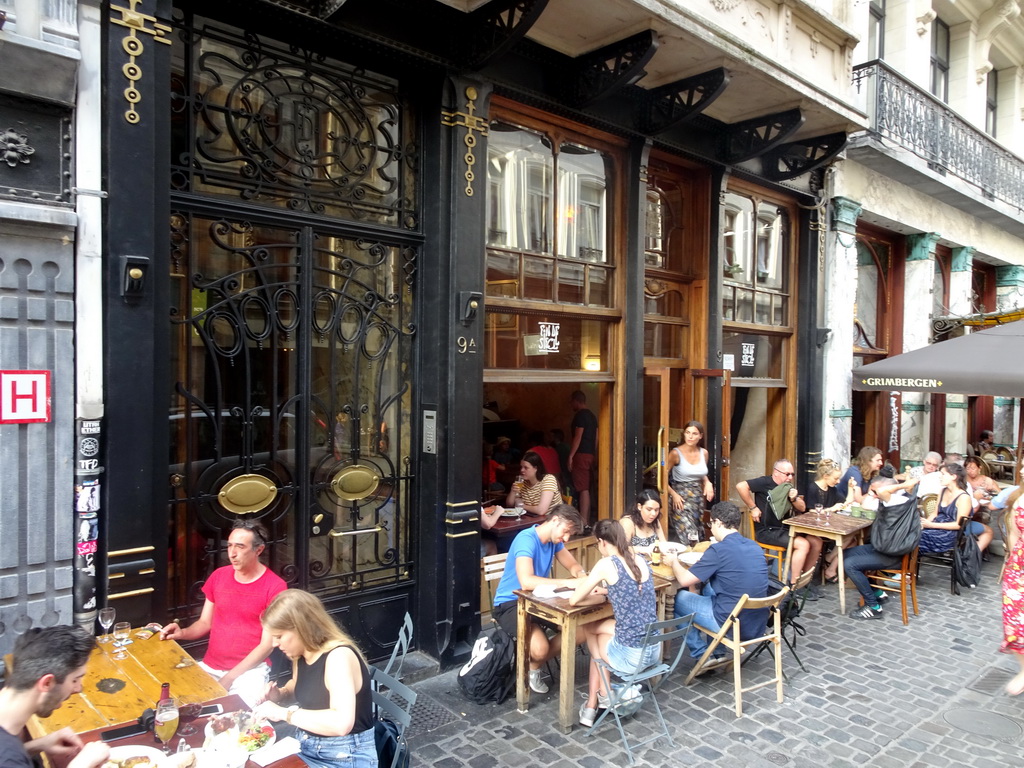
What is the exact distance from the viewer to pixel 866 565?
732 centimetres

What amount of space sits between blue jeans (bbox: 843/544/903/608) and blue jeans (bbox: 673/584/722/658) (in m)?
2.45

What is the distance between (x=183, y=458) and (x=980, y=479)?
9827 millimetres

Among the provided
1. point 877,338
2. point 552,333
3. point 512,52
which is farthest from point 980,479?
point 512,52

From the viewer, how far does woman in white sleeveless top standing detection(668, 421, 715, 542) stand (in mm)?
8133

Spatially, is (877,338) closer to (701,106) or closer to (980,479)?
(980,479)

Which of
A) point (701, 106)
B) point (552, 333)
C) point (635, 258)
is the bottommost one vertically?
point (552, 333)

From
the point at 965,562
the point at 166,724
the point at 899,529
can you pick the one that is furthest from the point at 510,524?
the point at 965,562

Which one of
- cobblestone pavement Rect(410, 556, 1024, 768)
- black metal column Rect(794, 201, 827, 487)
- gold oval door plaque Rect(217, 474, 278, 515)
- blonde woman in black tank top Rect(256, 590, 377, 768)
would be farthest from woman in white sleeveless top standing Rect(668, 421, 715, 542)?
blonde woman in black tank top Rect(256, 590, 377, 768)

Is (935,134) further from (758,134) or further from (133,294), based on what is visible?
(133,294)

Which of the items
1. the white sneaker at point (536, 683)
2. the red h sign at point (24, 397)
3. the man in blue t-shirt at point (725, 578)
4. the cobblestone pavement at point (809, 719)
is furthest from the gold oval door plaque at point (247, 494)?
the man in blue t-shirt at point (725, 578)

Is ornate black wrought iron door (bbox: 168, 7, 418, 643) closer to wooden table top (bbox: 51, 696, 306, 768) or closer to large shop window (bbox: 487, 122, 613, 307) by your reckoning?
large shop window (bbox: 487, 122, 613, 307)

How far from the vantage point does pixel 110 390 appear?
4207 mm

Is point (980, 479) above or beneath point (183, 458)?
beneath

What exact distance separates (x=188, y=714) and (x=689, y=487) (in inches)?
241
